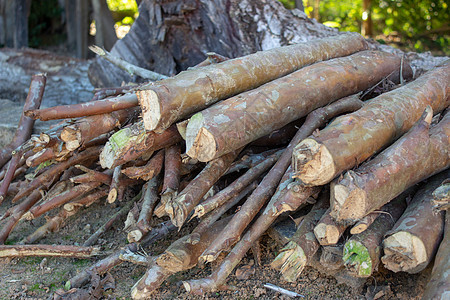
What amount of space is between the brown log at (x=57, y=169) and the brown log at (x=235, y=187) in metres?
1.05

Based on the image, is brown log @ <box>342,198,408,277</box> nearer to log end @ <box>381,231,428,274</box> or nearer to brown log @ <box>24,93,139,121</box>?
log end @ <box>381,231,428,274</box>

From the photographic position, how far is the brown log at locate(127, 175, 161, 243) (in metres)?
2.41

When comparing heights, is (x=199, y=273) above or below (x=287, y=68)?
below

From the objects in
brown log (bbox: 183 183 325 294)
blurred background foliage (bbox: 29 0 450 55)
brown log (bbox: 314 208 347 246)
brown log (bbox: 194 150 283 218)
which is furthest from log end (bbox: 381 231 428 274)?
blurred background foliage (bbox: 29 0 450 55)

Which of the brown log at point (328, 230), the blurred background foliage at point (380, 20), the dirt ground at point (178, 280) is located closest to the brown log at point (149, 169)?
the dirt ground at point (178, 280)

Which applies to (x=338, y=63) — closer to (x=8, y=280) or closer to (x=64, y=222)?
(x=64, y=222)

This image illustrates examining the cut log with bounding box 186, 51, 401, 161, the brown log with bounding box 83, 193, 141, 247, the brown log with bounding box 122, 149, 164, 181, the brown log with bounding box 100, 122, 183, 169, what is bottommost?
the brown log with bounding box 83, 193, 141, 247

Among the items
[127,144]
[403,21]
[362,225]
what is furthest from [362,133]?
[403,21]

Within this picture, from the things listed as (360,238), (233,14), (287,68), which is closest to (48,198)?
(287,68)

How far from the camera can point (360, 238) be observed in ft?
6.63

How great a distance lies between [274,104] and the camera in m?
2.46

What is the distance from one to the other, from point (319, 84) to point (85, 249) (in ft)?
5.83

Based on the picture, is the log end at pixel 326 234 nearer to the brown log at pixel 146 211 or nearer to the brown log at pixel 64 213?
the brown log at pixel 146 211

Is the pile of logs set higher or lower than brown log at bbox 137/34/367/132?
lower
